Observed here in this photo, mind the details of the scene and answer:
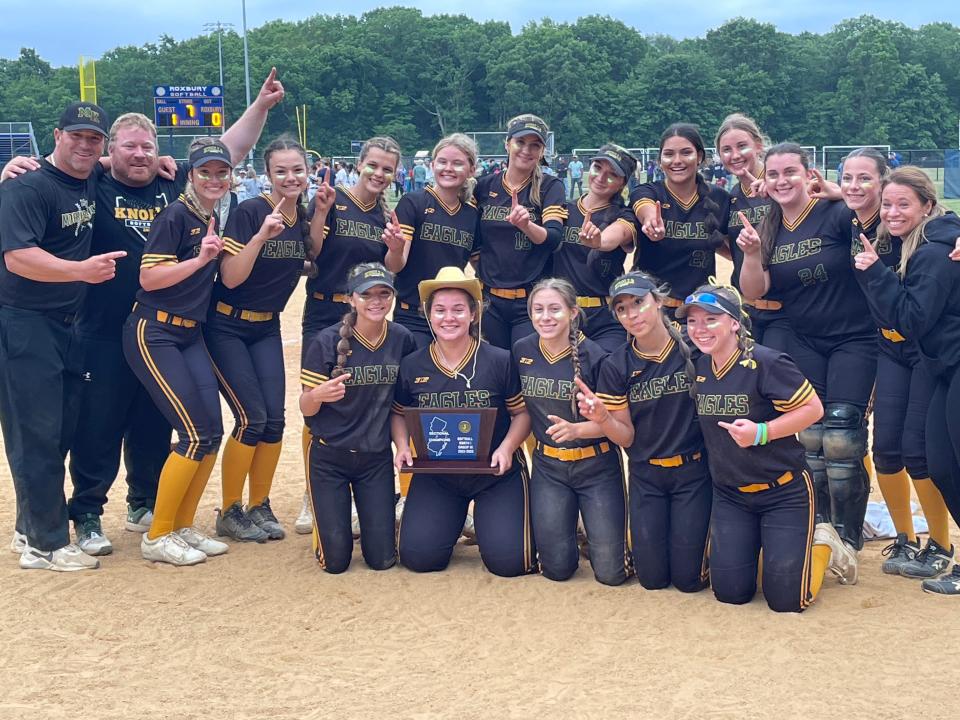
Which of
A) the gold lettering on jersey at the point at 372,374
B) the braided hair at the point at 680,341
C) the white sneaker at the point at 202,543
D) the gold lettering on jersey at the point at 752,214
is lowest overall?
the white sneaker at the point at 202,543

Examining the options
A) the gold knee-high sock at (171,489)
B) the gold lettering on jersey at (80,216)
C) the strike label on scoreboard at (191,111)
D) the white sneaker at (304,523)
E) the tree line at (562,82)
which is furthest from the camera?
the tree line at (562,82)

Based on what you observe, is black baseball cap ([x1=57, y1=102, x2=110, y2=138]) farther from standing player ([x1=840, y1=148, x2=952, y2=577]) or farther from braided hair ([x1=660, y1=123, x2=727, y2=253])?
standing player ([x1=840, y1=148, x2=952, y2=577])

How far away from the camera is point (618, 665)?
4.54 m

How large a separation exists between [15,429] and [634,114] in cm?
6117

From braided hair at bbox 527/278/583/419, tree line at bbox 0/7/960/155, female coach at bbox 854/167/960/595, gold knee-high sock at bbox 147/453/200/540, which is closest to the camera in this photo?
female coach at bbox 854/167/960/595

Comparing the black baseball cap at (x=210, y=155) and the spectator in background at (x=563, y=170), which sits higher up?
the spectator in background at (x=563, y=170)

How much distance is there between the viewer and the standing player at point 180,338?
5805 millimetres

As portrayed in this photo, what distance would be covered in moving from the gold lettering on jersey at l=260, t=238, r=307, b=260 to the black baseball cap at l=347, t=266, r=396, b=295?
64 centimetres

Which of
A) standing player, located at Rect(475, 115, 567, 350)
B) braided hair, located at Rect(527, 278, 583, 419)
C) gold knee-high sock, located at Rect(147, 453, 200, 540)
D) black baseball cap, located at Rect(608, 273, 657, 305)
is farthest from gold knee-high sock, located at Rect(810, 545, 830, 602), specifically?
gold knee-high sock, located at Rect(147, 453, 200, 540)

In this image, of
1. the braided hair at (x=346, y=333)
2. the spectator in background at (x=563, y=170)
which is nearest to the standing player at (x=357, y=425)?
the braided hair at (x=346, y=333)

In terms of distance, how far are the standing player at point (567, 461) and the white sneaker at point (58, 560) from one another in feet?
7.98

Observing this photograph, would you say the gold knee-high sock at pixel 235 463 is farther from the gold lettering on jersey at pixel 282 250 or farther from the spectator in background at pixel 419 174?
the spectator in background at pixel 419 174

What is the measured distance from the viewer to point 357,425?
573cm

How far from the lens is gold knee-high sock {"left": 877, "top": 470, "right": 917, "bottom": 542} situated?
18.7ft
